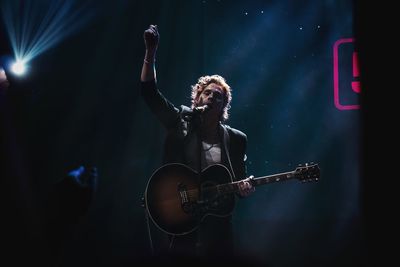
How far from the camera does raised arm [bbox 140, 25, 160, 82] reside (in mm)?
3037

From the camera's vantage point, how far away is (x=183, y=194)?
3240 millimetres

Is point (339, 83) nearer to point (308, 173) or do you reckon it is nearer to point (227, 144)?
point (308, 173)

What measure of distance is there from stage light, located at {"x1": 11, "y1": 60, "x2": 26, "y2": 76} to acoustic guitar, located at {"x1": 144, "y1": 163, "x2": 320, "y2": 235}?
2.40m

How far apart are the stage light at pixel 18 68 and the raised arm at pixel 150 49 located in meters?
2.14

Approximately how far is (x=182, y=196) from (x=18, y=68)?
267 centimetres

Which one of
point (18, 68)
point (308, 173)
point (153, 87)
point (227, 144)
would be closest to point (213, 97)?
point (227, 144)

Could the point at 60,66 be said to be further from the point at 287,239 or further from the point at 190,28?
the point at 287,239

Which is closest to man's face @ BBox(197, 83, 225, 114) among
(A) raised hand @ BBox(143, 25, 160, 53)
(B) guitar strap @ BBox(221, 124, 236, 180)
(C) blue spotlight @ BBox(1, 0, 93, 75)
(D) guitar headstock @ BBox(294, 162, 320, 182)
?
(B) guitar strap @ BBox(221, 124, 236, 180)

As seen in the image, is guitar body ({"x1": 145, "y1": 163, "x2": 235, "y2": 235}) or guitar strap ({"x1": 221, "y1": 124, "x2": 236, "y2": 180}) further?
guitar strap ({"x1": 221, "y1": 124, "x2": 236, "y2": 180})

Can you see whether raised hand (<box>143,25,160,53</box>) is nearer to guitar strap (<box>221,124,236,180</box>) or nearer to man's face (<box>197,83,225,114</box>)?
man's face (<box>197,83,225,114</box>)

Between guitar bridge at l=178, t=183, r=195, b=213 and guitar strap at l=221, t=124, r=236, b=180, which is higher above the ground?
guitar strap at l=221, t=124, r=236, b=180

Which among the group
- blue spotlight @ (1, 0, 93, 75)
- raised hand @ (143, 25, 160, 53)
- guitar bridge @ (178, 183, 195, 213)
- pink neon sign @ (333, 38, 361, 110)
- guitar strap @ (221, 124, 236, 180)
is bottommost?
guitar bridge @ (178, 183, 195, 213)

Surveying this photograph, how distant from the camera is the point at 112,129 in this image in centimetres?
482

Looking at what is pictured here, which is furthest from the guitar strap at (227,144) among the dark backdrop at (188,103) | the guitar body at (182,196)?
the dark backdrop at (188,103)
